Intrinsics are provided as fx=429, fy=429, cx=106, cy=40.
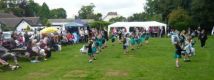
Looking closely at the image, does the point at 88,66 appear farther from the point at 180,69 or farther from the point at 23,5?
the point at 23,5

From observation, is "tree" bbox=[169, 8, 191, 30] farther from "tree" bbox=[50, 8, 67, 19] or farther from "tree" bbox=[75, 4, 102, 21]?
"tree" bbox=[50, 8, 67, 19]

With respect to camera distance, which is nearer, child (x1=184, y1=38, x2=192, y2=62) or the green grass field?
the green grass field

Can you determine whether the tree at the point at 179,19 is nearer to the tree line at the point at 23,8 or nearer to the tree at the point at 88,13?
the tree line at the point at 23,8

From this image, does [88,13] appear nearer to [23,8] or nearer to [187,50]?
[23,8]

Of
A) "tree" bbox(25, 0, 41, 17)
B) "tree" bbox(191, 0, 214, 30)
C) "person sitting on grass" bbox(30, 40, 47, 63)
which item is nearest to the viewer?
"person sitting on grass" bbox(30, 40, 47, 63)

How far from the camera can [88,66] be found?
20.4 m

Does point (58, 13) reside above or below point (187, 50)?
above

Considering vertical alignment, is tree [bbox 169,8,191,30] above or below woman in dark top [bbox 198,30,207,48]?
above

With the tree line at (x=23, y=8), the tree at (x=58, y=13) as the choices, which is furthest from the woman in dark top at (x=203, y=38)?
the tree at (x=58, y=13)

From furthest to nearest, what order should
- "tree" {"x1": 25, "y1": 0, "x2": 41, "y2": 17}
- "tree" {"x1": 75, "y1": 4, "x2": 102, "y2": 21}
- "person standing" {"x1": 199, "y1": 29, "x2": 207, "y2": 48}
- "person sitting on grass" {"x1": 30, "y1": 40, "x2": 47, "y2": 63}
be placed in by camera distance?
"tree" {"x1": 75, "y1": 4, "x2": 102, "y2": 21} < "tree" {"x1": 25, "y1": 0, "x2": 41, "y2": 17} < "person standing" {"x1": 199, "y1": 29, "x2": 207, "y2": 48} < "person sitting on grass" {"x1": 30, "y1": 40, "x2": 47, "y2": 63}

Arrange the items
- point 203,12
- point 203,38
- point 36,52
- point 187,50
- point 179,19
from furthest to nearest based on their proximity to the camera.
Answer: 1. point 179,19
2. point 203,12
3. point 203,38
4. point 36,52
5. point 187,50

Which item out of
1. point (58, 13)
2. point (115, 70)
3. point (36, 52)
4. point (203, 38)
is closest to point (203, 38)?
point (203, 38)

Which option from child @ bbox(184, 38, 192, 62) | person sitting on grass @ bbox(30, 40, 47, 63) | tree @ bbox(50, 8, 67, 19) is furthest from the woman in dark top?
tree @ bbox(50, 8, 67, 19)

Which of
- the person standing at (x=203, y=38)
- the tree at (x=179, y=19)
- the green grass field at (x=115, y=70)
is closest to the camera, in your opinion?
the green grass field at (x=115, y=70)
